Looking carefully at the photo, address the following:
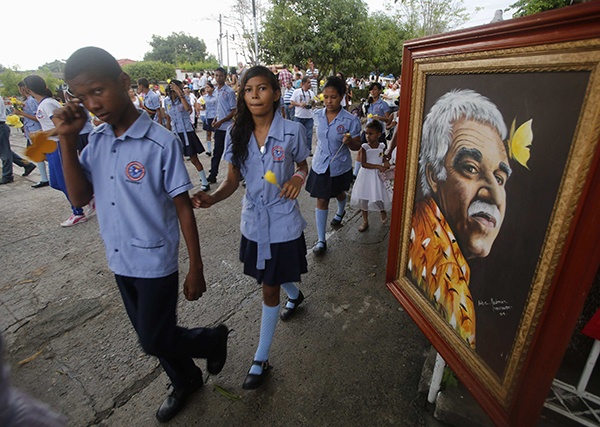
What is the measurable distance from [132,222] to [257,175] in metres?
0.75

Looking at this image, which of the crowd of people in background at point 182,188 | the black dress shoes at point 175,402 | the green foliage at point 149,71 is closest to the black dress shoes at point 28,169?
the crowd of people in background at point 182,188

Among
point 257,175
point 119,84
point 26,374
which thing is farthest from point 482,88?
point 26,374

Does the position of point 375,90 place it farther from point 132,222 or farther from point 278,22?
point 278,22

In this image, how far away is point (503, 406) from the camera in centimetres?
107

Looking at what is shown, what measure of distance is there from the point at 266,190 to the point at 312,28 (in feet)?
53.0

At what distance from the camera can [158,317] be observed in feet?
5.37

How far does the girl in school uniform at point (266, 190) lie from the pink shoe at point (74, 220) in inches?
138

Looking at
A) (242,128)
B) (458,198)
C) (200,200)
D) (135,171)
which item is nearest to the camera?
(458,198)

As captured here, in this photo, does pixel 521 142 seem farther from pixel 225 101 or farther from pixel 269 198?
pixel 225 101

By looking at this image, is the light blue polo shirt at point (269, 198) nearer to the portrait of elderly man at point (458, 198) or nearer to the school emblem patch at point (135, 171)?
the school emblem patch at point (135, 171)

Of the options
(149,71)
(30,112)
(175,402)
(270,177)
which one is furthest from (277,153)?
(149,71)

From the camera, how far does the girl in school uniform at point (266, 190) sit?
200 cm

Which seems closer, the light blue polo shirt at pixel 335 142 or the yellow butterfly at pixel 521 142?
the yellow butterfly at pixel 521 142

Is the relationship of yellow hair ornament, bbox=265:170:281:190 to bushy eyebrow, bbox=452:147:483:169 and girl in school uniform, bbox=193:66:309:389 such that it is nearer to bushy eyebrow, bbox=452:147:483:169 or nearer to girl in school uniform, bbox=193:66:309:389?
girl in school uniform, bbox=193:66:309:389
